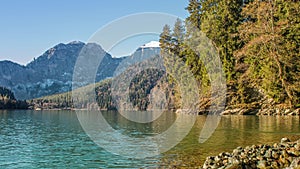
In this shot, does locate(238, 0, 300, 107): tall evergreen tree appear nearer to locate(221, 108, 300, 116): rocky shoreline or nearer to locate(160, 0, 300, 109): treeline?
locate(160, 0, 300, 109): treeline

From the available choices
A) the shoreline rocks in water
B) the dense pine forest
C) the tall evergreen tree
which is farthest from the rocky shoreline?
the shoreline rocks in water

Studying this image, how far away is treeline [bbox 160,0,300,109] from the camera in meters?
49.8

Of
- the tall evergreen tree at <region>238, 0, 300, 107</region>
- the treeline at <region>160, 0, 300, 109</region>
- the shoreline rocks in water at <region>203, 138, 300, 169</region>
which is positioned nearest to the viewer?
the shoreline rocks in water at <region>203, 138, 300, 169</region>

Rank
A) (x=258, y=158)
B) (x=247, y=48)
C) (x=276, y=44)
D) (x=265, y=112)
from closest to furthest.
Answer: (x=258, y=158)
(x=276, y=44)
(x=247, y=48)
(x=265, y=112)

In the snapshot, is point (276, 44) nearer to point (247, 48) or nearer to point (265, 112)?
point (247, 48)

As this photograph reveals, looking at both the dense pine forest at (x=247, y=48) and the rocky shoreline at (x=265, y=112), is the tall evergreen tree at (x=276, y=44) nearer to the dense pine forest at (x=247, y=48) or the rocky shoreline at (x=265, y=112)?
the dense pine forest at (x=247, y=48)

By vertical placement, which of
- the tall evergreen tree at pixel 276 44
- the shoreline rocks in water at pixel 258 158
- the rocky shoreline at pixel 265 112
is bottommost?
the shoreline rocks in water at pixel 258 158

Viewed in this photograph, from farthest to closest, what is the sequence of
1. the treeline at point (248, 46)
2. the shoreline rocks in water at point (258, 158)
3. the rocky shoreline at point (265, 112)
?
1. the rocky shoreline at point (265, 112)
2. the treeline at point (248, 46)
3. the shoreline rocks in water at point (258, 158)

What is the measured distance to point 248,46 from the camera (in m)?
50.9

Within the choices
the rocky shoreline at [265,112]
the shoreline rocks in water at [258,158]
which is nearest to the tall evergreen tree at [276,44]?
the rocky shoreline at [265,112]

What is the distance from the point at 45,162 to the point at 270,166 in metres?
13.7

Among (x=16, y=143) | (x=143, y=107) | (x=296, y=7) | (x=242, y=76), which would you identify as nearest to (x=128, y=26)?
(x=16, y=143)

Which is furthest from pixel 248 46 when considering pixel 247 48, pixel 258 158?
pixel 258 158

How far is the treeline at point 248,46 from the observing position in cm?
4978
